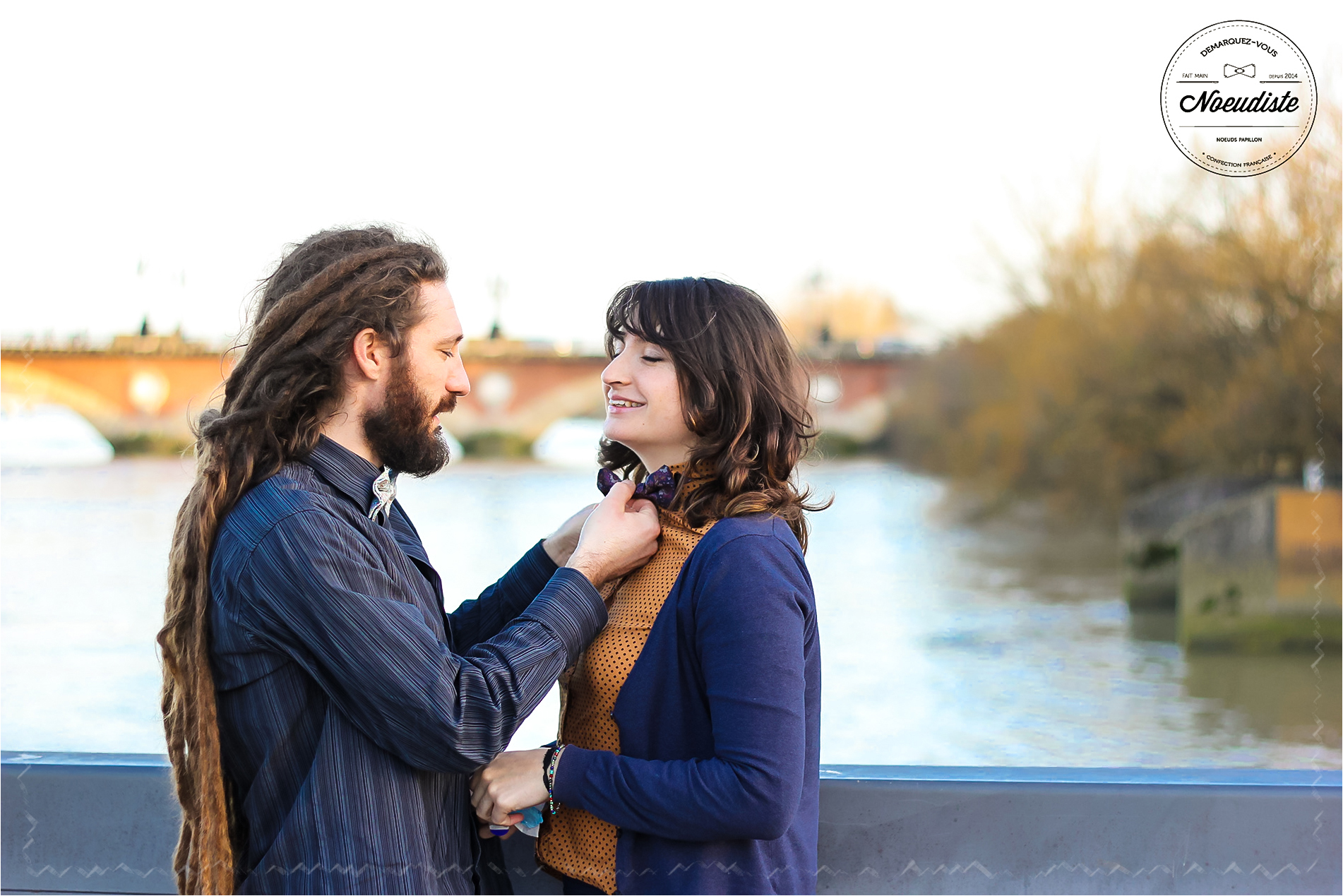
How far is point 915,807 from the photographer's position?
215cm

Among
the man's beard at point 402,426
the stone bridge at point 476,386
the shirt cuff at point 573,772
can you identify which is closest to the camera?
the shirt cuff at point 573,772

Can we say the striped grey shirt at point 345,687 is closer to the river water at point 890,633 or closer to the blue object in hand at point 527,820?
the blue object in hand at point 527,820

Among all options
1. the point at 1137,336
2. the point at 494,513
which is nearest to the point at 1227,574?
the point at 1137,336

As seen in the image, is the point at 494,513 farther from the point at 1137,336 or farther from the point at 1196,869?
the point at 1196,869

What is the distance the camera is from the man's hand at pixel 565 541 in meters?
1.90

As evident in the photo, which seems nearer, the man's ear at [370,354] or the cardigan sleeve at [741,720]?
the cardigan sleeve at [741,720]

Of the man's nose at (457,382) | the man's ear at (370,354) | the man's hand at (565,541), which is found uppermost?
the man's ear at (370,354)

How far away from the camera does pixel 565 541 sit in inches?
74.9

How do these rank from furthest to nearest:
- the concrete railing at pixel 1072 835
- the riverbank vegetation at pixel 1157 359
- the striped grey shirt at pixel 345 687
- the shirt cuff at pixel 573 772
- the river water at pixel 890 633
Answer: the riverbank vegetation at pixel 1157 359 → the river water at pixel 890 633 → the concrete railing at pixel 1072 835 → the shirt cuff at pixel 573 772 → the striped grey shirt at pixel 345 687

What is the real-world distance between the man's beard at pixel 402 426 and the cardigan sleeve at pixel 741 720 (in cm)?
45

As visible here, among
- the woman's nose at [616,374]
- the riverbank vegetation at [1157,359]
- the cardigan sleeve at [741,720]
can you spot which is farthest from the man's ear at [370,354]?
the riverbank vegetation at [1157,359]

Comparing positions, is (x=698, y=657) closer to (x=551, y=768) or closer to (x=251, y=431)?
(x=551, y=768)

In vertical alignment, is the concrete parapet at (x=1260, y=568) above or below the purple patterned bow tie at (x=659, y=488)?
below

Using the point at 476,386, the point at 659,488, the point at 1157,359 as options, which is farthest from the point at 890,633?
the point at 659,488
